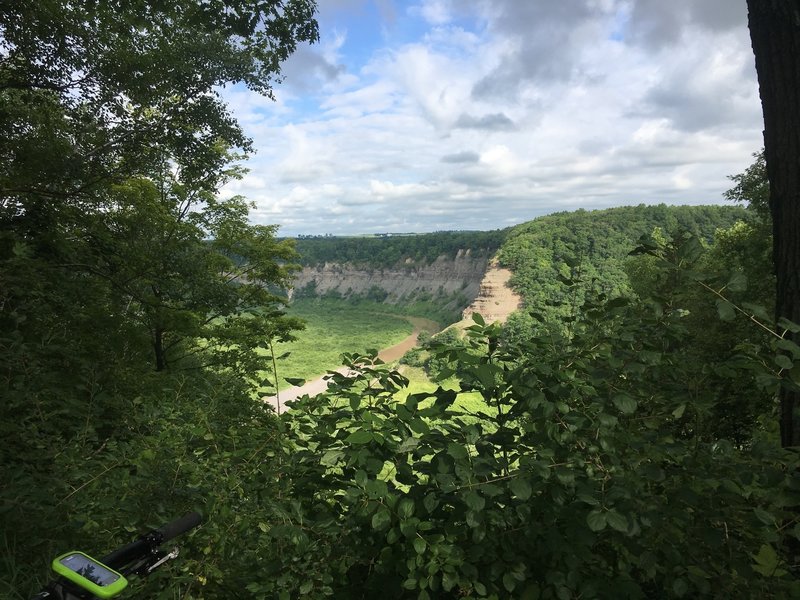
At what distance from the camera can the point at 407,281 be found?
502ft

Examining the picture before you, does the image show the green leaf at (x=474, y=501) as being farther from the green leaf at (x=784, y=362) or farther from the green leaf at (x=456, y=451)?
the green leaf at (x=784, y=362)

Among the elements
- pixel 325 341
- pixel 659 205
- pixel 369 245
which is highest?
pixel 659 205

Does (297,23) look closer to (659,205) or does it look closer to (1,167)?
(1,167)

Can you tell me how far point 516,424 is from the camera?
7.72 feet

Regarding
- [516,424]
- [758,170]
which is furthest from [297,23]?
[758,170]

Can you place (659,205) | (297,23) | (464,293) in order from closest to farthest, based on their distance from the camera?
(297,23) → (659,205) → (464,293)

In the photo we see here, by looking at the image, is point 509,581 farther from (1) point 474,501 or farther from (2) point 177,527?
(2) point 177,527

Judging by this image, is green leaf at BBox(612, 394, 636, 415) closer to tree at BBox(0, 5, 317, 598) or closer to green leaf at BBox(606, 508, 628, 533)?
green leaf at BBox(606, 508, 628, 533)

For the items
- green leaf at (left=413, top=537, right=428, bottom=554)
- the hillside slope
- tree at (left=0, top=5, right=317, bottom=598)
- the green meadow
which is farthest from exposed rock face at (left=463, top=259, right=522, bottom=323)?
green leaf at (left=413, top=537, right=428, bottom=554)

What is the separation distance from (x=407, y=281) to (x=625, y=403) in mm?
151427

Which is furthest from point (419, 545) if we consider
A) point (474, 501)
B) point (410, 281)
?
point (410, 281)

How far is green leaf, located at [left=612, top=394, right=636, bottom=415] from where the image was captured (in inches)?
66.9

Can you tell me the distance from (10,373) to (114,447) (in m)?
1.45

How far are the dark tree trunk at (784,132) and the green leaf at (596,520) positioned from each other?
4.77 feet
